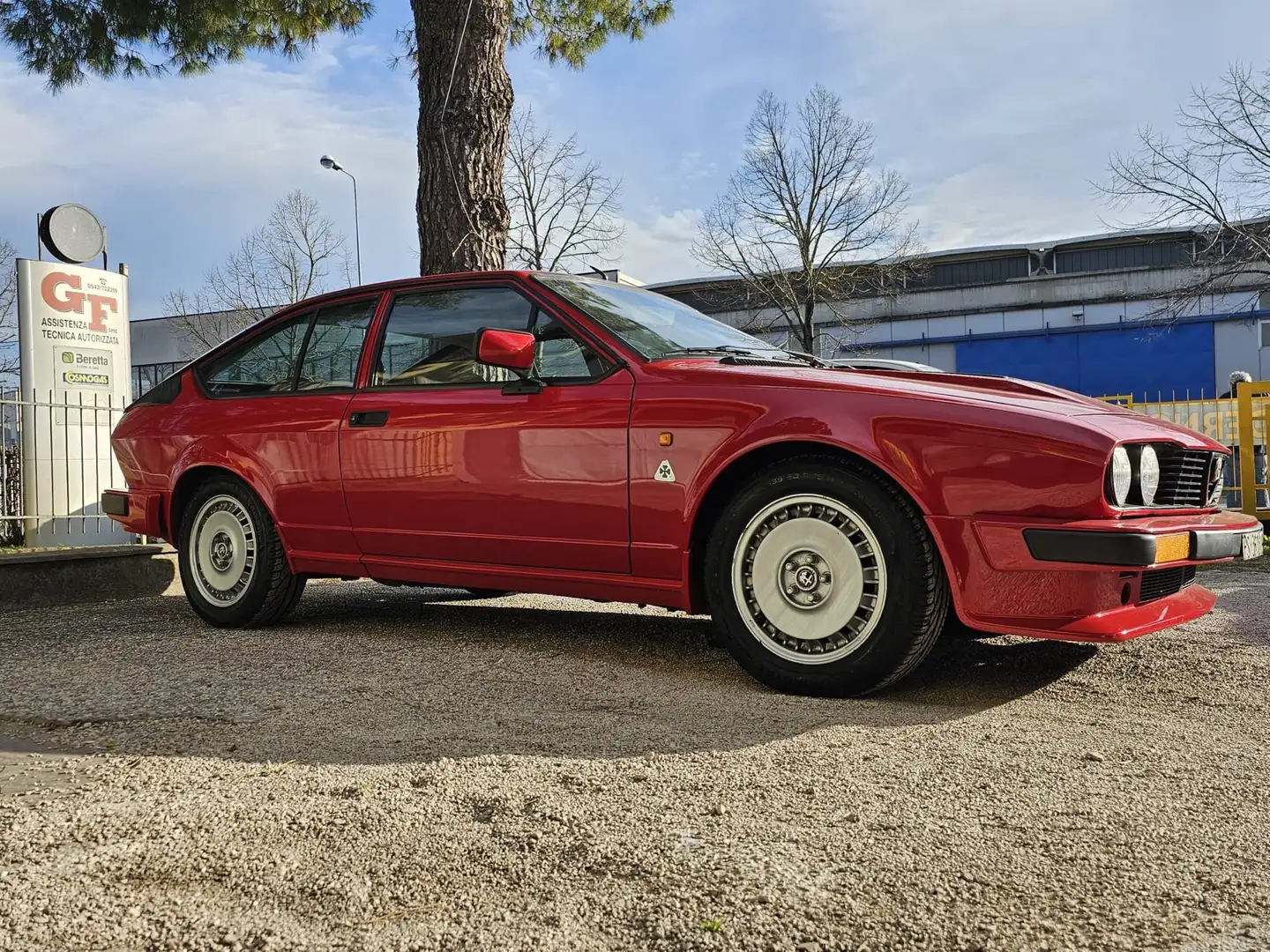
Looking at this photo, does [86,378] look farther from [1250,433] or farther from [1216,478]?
[1250,433]

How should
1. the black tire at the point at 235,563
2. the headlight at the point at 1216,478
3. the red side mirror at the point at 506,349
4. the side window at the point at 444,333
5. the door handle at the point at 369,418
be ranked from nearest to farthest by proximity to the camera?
the red side mirror at the point at 506,349 → the headlight at the point at 1216,478 → the side window at the point at 444,333 → the door handle at the point at 369,418 → the black tire at the point at 235,563

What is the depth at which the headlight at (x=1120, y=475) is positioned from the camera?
311 centimetres

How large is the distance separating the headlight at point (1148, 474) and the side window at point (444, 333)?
2.28m

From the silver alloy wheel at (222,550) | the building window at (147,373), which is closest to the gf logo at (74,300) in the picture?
the silver alloy wheel at (222,550)

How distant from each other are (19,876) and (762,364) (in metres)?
2.76

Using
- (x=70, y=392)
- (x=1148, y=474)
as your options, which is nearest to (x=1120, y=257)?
(x=70, y=392)

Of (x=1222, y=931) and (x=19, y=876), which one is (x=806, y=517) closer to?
(x=1222, y=931)

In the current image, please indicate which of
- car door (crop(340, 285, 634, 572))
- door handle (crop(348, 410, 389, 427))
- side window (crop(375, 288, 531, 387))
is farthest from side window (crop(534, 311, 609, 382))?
door handle (crop(348, 410, 389, 427))

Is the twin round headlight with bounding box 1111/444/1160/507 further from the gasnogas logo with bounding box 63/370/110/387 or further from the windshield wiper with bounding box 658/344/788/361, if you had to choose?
the gasnogas logo with bounding box 63/370/110/387

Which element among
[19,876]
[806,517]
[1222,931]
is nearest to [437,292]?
[806,517]

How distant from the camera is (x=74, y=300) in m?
10.8

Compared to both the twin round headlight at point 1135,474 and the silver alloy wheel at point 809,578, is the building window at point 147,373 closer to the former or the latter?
the silver alloy wheel at point 809,578

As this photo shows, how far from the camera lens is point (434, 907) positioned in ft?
5.98

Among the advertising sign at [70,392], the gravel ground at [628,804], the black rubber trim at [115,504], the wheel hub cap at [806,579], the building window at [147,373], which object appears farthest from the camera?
the building window at [147,373]
